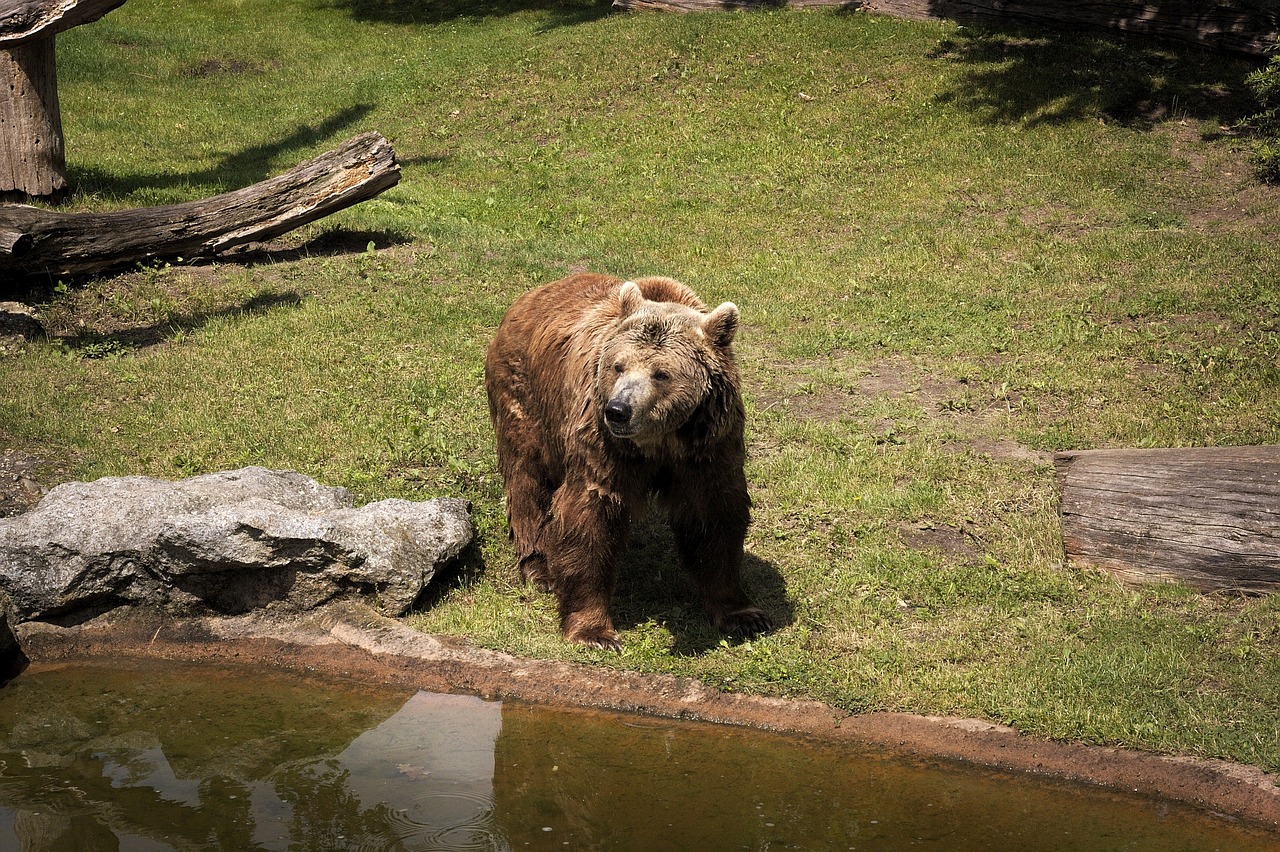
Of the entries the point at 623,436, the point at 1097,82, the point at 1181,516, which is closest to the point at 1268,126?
the point at 1097,82

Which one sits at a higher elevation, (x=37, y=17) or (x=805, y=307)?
(x=37, y=17)

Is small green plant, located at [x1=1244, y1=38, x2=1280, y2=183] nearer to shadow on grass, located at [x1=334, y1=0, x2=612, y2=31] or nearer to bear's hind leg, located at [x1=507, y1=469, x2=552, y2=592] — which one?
bear's hind leg, located at [x1=507, y1=469, x2=552, y2=592]

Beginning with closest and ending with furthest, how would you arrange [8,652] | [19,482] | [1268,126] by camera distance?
[8,652] < [19,482] < [1268,126]

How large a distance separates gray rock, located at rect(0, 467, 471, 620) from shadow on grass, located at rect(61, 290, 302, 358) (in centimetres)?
400

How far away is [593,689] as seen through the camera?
235 inches

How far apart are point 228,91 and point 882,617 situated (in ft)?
62.9

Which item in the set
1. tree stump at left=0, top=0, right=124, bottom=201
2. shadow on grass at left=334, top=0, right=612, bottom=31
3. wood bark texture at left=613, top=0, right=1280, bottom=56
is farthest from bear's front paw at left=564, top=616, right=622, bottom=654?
shadow on grass at left=334, top=0, right=612, bottom=31

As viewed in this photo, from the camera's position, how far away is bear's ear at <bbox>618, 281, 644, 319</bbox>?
20.0ft

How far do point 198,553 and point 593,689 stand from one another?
2416mm

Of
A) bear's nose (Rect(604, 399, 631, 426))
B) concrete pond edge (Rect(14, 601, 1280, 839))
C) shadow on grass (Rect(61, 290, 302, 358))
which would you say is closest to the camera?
concrete pond edge (Rect(14, 601, 1280, 839))

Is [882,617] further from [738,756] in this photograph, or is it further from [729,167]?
[729,167]

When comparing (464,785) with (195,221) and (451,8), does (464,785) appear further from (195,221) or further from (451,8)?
(451,8)

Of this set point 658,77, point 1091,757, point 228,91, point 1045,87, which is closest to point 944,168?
point 1045,87

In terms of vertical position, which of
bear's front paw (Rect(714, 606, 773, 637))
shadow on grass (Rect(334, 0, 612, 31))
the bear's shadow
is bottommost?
the bear's shadow
